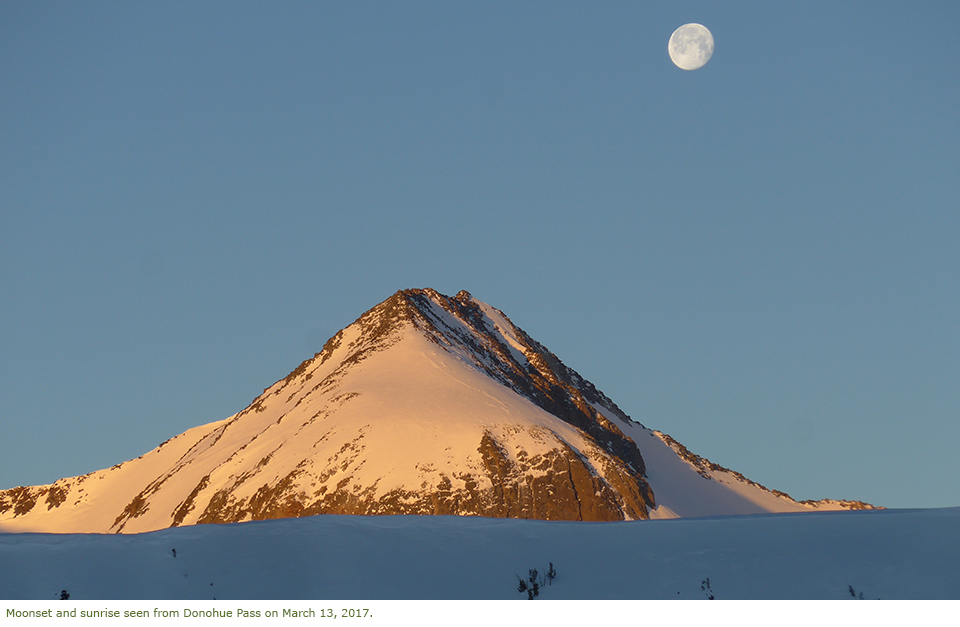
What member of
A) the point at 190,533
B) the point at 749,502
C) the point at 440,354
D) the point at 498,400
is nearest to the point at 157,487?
the point at 440,354

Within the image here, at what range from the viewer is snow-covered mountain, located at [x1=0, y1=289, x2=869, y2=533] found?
80438 mm

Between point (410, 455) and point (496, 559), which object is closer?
point (496, 559)

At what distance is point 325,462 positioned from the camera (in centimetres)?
8394

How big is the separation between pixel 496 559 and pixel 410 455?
222 feet

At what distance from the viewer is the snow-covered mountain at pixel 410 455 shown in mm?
80438

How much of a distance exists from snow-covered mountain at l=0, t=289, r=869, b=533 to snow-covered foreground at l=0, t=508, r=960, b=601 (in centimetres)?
5765

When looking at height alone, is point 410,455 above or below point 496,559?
above

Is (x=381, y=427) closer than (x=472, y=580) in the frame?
No

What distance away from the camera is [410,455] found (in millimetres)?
83938

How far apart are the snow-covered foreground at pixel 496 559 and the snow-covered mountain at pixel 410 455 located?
57.6m

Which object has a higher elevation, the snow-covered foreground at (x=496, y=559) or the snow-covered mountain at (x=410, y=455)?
the snow-covered mountain at (x=410, y=455)

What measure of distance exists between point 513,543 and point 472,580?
72.0 inches

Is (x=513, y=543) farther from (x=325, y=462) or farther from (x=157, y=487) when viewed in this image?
(x=157, y=487)
